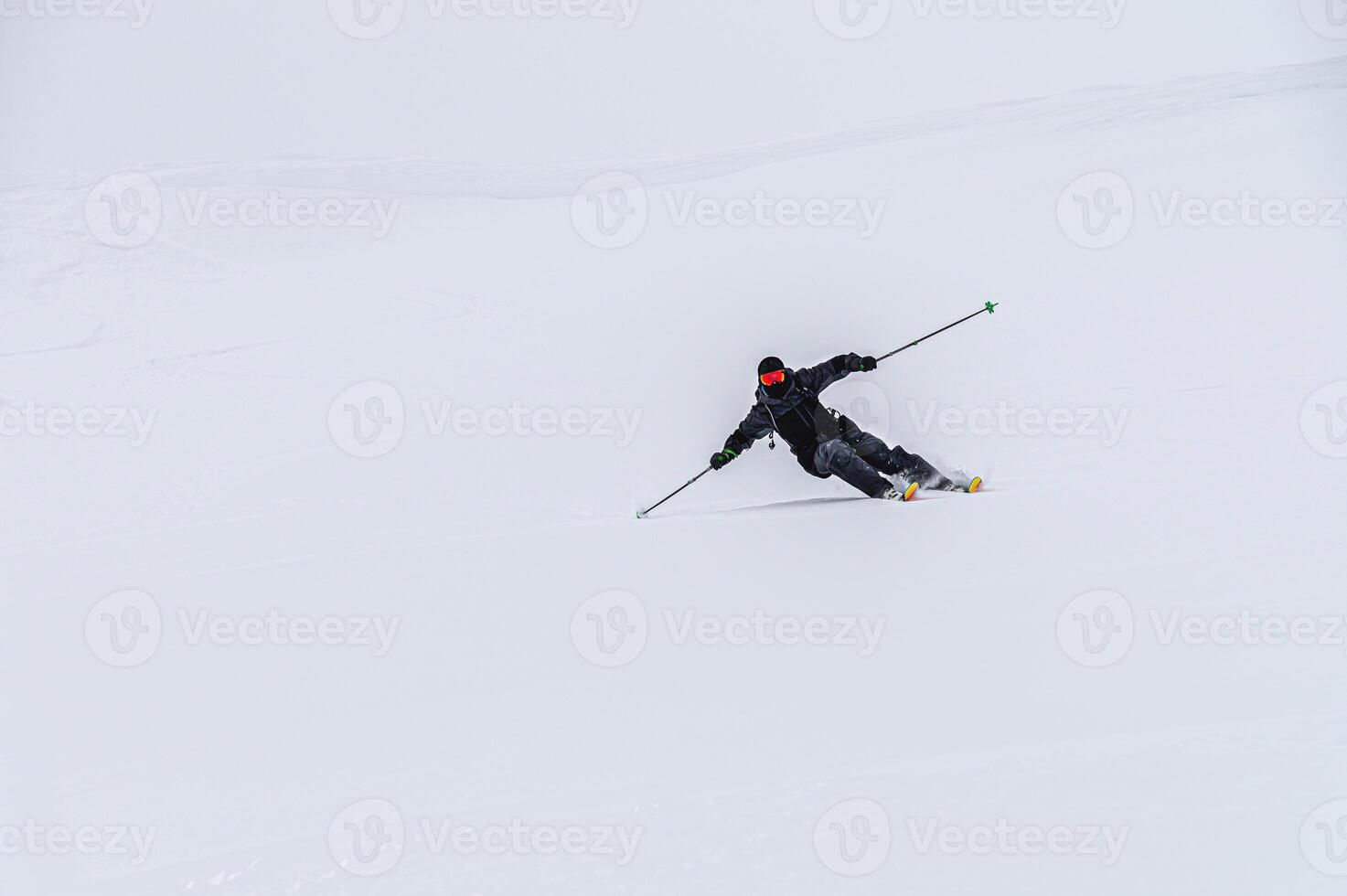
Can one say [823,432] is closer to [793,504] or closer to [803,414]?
[803,414]

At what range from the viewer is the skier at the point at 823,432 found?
655 centimetres

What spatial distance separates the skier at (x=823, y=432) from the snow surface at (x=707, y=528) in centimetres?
33

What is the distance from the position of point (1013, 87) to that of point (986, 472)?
14969 mm

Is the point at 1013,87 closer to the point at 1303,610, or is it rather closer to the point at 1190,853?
the point at 1303,610

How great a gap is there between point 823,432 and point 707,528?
3.74ft

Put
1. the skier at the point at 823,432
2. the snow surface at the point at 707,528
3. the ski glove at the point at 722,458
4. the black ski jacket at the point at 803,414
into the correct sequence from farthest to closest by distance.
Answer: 1. the ski glove at the point at 722,458
2. the black ski jacket at the point at 803,414
3. the skier at the point at 823,432
4. the snow surface at the point at 707,528

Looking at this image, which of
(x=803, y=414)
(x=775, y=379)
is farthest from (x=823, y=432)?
(x=775, y=379)

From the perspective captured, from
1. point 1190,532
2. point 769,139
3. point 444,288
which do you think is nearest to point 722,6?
point 769,139

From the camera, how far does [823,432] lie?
263 inches

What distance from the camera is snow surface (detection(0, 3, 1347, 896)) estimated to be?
11.4ft

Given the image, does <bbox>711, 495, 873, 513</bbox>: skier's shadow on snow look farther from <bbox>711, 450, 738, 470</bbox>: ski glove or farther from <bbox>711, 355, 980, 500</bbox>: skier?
<bbox>711, 450, 738, 470</bbox>: ski glove

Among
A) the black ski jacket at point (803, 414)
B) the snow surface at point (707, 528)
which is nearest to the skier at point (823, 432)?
the black ski jacket at point (803, 414)

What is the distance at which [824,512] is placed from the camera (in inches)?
250

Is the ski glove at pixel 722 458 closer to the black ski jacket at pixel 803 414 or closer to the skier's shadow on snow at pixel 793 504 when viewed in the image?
the black ski jacket at pixel 803 414
